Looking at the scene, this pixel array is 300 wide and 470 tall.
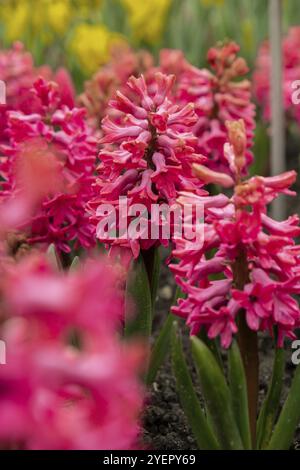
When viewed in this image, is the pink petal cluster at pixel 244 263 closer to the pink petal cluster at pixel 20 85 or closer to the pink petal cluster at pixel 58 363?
the pink petal cluster at pixel 58 363

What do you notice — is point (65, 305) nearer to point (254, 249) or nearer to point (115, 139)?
point (254, 249)

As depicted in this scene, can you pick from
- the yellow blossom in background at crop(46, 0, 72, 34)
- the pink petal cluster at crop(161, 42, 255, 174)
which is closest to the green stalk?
the pink petal cluster at crop(161, 42, 255, 174)

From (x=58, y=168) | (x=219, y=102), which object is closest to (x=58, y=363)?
(x=58, y=168)

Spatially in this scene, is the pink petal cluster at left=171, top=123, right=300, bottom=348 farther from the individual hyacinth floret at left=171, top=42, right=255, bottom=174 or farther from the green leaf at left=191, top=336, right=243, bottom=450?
the individual hyacinth floret at left=171, top=42, right=255, bottom=174

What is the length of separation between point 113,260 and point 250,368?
0.32 meters

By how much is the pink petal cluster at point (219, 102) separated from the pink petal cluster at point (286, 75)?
772 mm

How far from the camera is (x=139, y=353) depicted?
2.36ft

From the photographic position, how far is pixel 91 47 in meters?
3.41

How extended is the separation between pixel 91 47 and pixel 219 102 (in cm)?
146

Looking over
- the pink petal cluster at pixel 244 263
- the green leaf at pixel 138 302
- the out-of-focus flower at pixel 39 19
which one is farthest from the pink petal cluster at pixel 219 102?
the out-of-focus flower at pixel 39 19

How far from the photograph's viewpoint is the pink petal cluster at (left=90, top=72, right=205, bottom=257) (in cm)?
137

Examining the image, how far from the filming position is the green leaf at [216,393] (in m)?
1.12

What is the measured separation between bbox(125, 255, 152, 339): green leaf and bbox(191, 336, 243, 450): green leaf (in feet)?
0.82

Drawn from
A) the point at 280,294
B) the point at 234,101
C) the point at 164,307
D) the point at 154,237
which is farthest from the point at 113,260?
the point at 164,307
